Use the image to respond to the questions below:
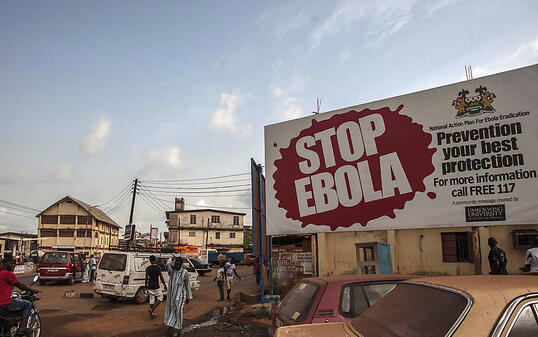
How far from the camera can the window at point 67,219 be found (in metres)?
53.2

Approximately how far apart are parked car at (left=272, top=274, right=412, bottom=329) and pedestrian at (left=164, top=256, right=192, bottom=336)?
399cm

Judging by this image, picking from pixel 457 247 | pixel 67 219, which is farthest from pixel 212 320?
pixel 67 219

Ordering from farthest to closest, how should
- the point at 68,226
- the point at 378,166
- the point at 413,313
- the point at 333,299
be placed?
the point at 68,226
the point at 378,166
the point at 333,299
the point at 413,313

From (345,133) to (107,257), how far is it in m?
9.47

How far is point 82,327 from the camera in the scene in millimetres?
9414

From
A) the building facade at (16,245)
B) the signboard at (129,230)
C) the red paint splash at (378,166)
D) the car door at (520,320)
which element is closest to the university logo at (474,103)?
the red paint splash at (378,166)

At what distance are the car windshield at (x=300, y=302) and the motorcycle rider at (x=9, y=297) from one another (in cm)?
481

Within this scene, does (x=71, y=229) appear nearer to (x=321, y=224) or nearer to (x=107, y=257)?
(x=107, y=257)

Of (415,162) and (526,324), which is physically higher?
(415,162)

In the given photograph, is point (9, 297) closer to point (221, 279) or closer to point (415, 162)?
point (221, 279)

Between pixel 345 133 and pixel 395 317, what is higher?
pixel 345 133

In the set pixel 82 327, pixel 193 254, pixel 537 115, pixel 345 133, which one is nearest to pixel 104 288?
pixel 82 327

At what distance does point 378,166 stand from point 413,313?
30.0 ft

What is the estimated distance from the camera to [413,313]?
2797 millimetres
